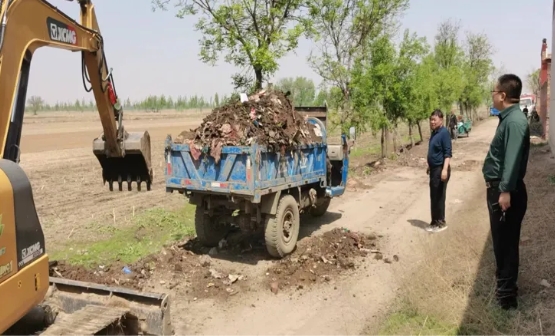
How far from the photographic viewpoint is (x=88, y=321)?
361cm

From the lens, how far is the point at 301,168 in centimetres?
798

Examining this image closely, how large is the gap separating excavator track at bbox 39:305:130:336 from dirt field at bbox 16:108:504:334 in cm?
170

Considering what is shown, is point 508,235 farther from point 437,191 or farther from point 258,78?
point 258,78

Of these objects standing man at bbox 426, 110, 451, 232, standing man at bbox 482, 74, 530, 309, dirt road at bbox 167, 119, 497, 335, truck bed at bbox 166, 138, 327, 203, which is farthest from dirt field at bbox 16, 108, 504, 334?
standing man at bbox 482, 74, 530, 309

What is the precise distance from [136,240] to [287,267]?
9.69ft

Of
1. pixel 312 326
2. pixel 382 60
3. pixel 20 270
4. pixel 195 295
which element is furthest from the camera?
pixel 382 60

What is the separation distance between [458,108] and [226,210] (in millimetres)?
42575

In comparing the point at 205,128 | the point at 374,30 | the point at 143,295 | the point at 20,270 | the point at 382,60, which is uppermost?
the point at 374,30

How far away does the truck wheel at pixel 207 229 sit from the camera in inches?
305

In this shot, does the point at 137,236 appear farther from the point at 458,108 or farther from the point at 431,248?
the point at 458,108

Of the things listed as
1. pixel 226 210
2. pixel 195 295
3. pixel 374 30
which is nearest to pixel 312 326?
pixel 195 295

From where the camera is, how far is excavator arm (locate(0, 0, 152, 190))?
386cm

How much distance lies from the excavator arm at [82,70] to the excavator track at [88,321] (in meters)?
1.32

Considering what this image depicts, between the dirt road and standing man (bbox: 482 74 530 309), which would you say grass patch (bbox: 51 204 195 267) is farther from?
standing man (bbox: 482 74 530 309)
